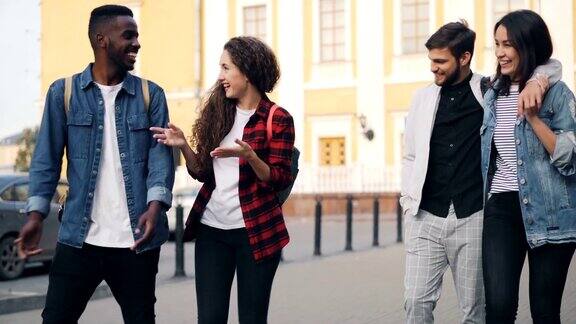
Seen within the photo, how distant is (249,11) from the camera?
3741 cm

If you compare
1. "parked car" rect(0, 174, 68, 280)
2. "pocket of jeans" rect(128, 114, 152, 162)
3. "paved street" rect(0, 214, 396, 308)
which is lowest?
"paved street" rect(0, 214, 396, 308)

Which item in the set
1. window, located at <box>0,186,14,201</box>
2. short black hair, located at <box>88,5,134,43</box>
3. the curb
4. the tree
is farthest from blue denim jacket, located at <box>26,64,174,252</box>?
the tree

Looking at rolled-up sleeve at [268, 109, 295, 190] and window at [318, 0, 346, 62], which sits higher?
window at [318, 0, 346, 62]

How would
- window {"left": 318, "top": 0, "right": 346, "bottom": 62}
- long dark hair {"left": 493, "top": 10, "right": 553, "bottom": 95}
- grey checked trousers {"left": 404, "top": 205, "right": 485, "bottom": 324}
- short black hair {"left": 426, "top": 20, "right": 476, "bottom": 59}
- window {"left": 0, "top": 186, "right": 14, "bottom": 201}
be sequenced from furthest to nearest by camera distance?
window {"left": 318, "top": 0, "right": 346, "bottom": 62} < window {"left": 0, "top": 186, "right": 14, "bottom": 201} < short black hair {"left": 426, "top": 20, "right": 476, "bottom": 59} < grey checked trousers {"left": 404, "top": 205, "right": 485, "bottom": 324} < long dark hair {"left": 493, "top": 10, "right": 553, "bottom": 95}

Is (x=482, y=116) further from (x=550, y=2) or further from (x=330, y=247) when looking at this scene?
(x=550, y=2)

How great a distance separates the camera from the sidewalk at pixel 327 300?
9.30 m

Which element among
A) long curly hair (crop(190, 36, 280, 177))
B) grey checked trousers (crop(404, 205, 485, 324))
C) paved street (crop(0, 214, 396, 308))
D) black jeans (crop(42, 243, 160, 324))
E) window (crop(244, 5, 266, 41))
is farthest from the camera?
window (crop(244, 5, 266, 41))

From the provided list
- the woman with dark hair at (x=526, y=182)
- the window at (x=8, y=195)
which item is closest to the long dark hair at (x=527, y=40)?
the woman with dark hair at (x=526, y=182)

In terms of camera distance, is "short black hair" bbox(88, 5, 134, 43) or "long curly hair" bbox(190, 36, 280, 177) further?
"long curly hair" bbox(190, 36, 280, 177)

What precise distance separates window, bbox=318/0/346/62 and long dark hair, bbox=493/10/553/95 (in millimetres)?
30467

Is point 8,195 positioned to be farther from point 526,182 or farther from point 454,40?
point 526,182

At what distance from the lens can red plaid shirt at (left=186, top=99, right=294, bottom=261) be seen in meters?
4.84

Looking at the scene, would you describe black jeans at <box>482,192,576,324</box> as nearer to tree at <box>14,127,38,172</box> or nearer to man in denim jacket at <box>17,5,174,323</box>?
man in denim jacket at <box>17,5,174,323</box>

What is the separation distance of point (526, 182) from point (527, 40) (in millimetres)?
688
